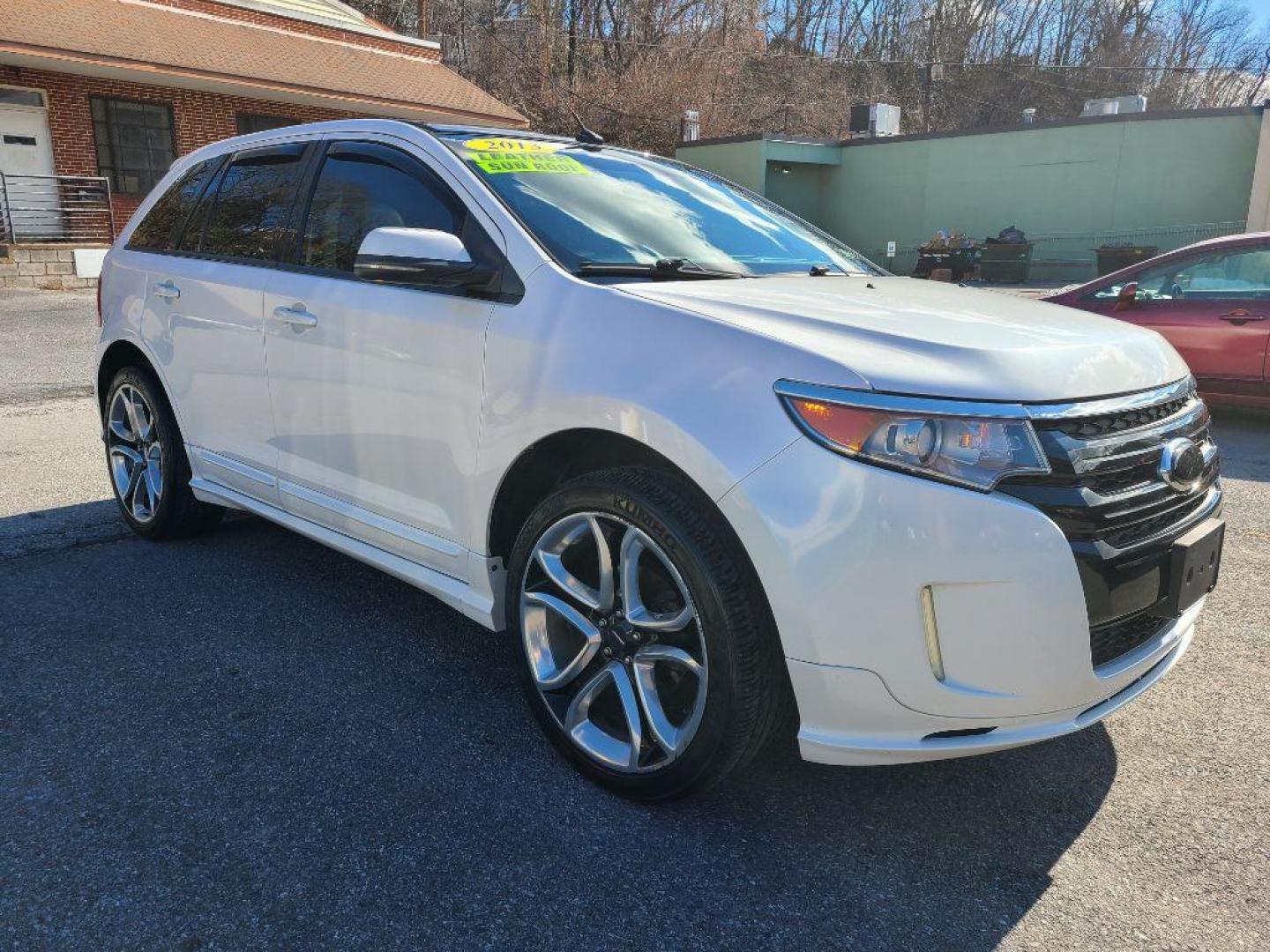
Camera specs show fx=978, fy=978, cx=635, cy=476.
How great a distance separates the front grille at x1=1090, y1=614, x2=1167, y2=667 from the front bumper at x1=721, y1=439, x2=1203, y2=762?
5 cm

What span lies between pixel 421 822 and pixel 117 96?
Result: 21727 millimetres

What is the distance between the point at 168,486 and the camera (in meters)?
4.51

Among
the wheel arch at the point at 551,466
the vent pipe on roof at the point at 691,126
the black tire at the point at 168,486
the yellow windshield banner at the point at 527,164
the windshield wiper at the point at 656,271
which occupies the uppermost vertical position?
the vent pipe on roof at the point at 691,126

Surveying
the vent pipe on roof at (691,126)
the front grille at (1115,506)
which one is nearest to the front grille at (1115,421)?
the front grille at (1115,506)

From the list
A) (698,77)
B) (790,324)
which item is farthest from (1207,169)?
(790,324)

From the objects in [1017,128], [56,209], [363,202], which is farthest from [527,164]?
[1017,128]

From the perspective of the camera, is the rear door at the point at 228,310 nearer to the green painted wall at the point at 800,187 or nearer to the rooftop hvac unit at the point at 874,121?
the green painted wall at the point at 800,187

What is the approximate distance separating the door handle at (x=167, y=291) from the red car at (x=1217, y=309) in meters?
6.69

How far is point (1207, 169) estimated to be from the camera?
23.7 m

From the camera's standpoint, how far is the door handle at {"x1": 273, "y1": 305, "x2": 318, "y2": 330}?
3.44 meters

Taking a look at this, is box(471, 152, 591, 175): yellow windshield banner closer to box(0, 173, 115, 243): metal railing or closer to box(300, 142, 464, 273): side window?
box(300, 142, 464, 273): side window

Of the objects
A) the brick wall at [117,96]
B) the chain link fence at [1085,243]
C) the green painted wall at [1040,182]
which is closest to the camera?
the brick wall at [117,96]

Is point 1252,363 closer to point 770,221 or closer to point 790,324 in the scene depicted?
point 770,221

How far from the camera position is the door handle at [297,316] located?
3.44m
